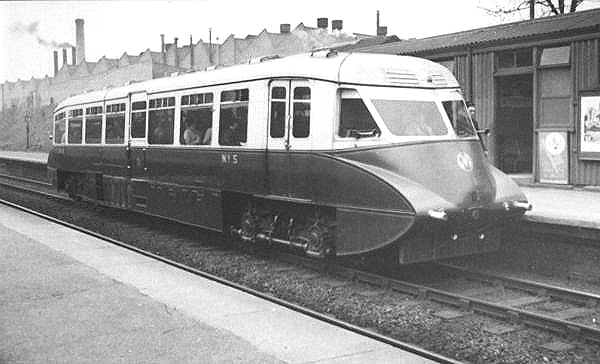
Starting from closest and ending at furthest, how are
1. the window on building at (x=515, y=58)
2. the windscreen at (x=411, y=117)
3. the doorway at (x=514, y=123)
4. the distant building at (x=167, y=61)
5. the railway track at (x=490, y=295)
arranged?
the railway track at (x=490, y=295) → the windscreen at (x=411, y=117) → the window on building at (x=515, y=58) → the doorway at (x=514, y=123) → the distant building at (x=167, y=61)

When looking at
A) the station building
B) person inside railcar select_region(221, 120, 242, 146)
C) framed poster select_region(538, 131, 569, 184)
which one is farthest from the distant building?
person inside railcar select_region(221, 120, 242, 146)

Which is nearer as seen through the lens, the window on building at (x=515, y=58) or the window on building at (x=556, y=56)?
the window on building at (x=556, y=56)

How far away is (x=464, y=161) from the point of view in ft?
29.3

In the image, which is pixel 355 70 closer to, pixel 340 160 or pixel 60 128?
pixel 340 160

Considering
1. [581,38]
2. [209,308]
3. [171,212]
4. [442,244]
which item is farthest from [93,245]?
[581,38]

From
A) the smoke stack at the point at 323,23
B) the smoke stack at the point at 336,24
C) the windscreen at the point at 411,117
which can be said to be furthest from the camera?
the smoke stack at the point at 336,24

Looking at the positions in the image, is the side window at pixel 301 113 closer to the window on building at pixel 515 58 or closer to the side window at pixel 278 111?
the side window at pixel 278 111

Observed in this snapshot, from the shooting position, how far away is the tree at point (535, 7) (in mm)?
21847

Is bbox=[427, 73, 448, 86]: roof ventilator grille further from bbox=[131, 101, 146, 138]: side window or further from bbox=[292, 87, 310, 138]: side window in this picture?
bbox=[131, 101, 146, 138]: side window

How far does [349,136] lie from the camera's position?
9.05 metres

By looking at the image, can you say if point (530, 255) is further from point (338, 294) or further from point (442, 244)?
point (338, 294)

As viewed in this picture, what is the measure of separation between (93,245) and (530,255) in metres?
→ 7.01

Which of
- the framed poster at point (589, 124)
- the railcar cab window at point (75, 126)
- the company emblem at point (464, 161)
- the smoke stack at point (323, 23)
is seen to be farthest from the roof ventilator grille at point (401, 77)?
the smoke stack at point (323, 23)

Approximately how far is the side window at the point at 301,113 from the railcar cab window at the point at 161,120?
376 centimetres
